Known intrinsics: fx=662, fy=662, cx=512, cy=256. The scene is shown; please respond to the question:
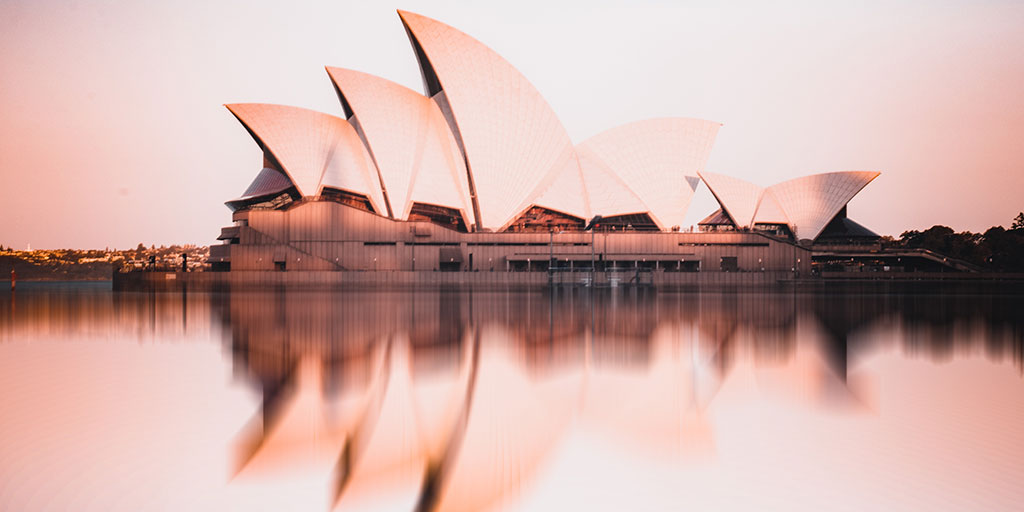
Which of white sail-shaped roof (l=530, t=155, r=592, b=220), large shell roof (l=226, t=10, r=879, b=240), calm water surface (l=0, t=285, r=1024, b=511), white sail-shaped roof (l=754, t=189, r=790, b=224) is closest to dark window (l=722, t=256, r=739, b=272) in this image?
large shell roof (l=226, t=10, r=879, b=240)

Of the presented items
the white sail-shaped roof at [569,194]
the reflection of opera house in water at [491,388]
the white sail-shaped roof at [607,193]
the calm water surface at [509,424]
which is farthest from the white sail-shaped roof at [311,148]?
the calm water surface at [509,424]

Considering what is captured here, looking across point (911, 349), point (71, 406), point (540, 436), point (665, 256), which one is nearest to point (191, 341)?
point (71, 406)

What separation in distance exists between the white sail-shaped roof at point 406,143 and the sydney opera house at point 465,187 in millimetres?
85

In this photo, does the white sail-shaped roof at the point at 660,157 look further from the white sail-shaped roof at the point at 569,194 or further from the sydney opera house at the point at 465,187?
the white sail-shaped roof at the point at 569,194

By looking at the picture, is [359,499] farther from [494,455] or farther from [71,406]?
[71,406]

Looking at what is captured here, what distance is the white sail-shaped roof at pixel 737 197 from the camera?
55.1 m

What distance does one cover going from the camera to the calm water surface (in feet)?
14.8

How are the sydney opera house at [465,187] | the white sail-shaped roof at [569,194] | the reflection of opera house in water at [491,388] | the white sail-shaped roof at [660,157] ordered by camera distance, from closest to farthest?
the reflection of opera house in water at [491,388] → the sydney opera house at [465,187] → the white sail-shaped roof at [569,194] → the white sail-shaped roof at [660,157]

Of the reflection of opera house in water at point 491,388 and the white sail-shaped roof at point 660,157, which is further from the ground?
the white sail-shaped roof at point 660,157

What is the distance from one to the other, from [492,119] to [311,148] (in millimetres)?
13624

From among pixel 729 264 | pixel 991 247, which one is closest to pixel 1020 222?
pixel 991 247

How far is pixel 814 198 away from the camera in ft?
184

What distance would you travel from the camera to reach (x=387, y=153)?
48.2 metres

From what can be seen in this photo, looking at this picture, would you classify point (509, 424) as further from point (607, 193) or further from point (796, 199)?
point (796, 199)
